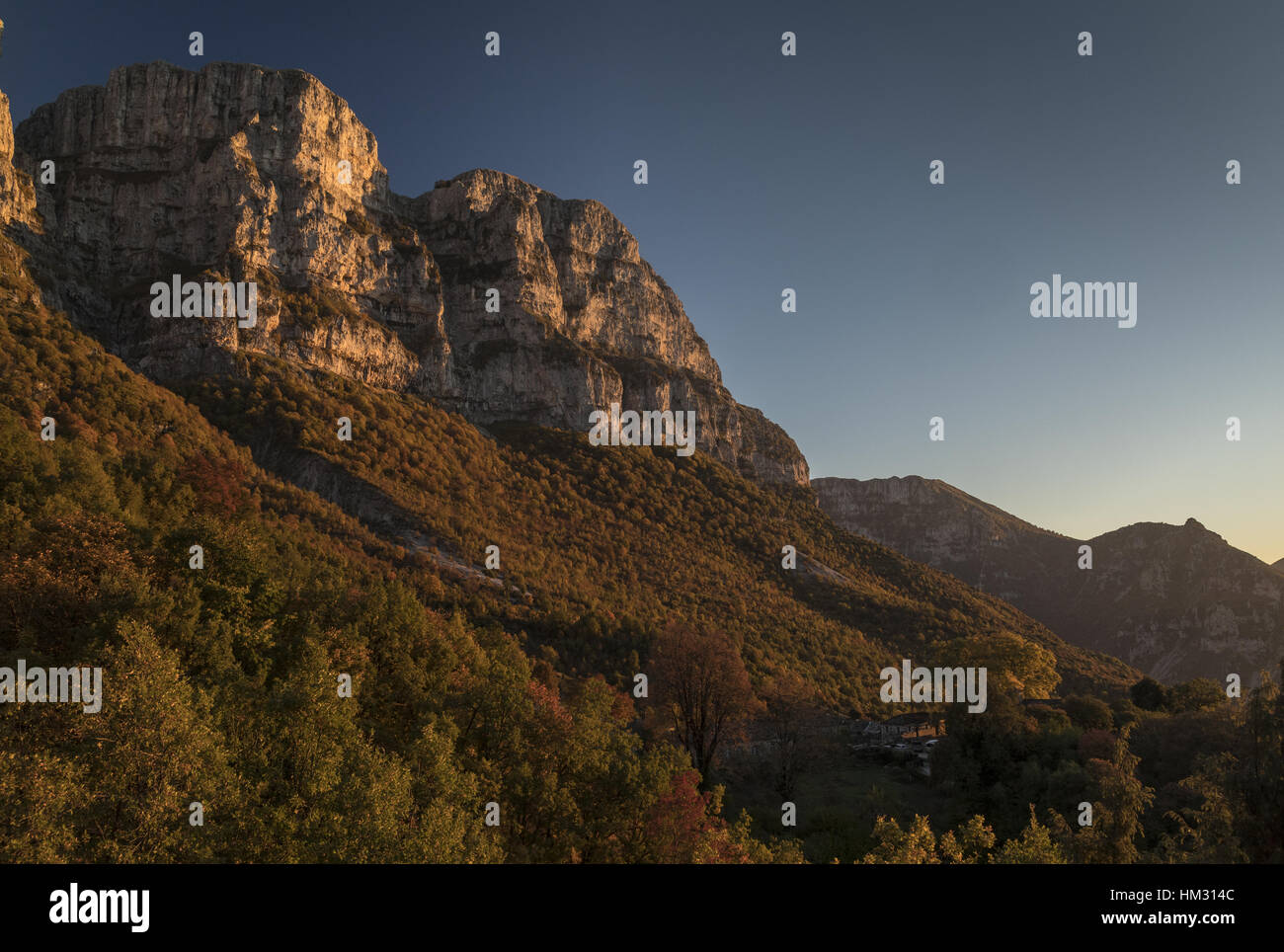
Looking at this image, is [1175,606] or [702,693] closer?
[702,693]

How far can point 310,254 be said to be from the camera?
5044 inches

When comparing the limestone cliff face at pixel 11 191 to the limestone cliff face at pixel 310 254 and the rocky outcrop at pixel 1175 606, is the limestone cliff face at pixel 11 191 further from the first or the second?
the rocky outcrop at pixel 1175 606

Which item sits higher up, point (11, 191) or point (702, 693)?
point (11, 191)

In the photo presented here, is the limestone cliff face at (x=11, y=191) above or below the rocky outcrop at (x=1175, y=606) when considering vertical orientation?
above

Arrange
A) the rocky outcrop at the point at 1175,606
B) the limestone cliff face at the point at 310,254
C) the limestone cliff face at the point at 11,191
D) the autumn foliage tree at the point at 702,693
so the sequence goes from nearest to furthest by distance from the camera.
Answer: the autumn foliage tree at the point at 702,693 < the limestone cliff face at the point at 11,191 < the limestone cliff face at the point at 310,254 < the rocky outcrop at the point at 1175,606

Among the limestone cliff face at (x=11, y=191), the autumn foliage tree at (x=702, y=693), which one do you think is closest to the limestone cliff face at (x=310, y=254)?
the limestone cliff face at (x=11, y=191)

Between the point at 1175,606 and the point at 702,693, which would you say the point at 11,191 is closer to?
the point at 702,693

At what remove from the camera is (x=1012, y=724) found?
5069 centimetres

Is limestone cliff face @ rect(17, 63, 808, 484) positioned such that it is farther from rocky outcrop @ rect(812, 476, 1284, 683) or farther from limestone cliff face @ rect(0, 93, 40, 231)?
rocky outcrop @ rect(812, 476, 1284, 683)

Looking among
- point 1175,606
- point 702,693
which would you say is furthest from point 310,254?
point 1175,606

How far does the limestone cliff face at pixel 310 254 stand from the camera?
11331cm

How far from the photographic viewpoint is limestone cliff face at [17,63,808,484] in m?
113

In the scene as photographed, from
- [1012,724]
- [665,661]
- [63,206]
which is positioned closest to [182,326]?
[63,206]
